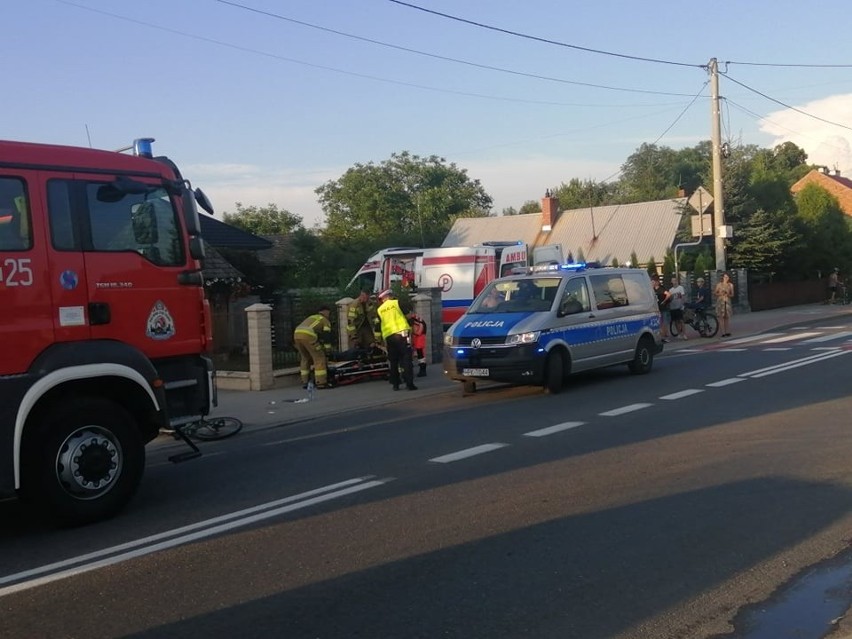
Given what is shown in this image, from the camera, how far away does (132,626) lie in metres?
4.91

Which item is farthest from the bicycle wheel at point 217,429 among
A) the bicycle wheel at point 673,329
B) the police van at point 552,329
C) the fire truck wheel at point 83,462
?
the bicycle wheel at point 673,329

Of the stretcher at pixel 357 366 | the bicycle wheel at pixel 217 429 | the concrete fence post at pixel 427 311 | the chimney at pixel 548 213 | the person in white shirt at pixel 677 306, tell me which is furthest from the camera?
the chimney at pixel 548 213

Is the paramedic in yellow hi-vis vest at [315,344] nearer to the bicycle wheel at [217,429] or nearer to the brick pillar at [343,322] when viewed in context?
the brick pillar at [343,322]

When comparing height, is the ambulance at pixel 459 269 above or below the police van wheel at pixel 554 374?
above

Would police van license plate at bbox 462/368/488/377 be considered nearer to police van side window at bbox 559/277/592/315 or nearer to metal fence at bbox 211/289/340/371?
police van side window at bbox 559/277/592/315

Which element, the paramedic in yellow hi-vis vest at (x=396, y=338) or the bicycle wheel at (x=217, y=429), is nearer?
the bicycle wheel at (x=217, y=429)

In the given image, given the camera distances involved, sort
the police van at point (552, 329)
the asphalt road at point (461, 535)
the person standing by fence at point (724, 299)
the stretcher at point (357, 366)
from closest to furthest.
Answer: the asphalt road at point (461, 535), the police van at point (552, 329), the stretcher at point (357, 366), the person standing by fence at point (724, 299)

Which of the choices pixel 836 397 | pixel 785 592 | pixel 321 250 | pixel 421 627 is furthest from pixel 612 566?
pixel 321 250

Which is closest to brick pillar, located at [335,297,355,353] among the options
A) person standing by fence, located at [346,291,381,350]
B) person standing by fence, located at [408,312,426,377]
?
person standing by fence, located at [346,291,381,350]

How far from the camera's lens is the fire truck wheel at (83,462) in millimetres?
6816

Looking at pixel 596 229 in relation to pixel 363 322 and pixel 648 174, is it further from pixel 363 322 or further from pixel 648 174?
pixel 648 174

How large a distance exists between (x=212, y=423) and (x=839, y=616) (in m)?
8.01

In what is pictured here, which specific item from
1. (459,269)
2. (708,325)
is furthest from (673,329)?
(459,269)

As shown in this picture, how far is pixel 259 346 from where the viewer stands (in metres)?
15.7
